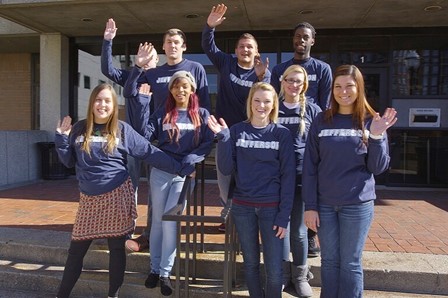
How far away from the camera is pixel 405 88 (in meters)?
8.22

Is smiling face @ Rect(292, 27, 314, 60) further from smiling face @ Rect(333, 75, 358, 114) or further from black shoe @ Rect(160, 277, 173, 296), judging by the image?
black shoe @ Rect(160, 277, 173, 296)

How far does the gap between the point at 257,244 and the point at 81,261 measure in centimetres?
140

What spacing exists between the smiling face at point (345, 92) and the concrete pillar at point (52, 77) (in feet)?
25.7

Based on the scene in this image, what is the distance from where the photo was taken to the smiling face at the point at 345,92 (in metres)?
2.61

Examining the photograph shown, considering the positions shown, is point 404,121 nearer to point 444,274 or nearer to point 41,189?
point 444,274

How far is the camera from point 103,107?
10.1ft

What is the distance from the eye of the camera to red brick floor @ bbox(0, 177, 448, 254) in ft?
14.0

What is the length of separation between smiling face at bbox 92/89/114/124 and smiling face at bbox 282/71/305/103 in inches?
53.4

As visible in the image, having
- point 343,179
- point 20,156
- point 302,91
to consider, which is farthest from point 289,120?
point 20,156

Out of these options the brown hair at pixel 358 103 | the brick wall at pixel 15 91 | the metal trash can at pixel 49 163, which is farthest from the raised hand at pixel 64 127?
the brick wall at pixel 15 91

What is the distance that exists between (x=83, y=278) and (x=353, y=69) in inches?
116

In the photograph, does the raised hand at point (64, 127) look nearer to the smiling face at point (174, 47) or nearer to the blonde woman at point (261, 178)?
the smiling face at point (174, 47)

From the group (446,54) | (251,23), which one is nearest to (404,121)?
(446,54)

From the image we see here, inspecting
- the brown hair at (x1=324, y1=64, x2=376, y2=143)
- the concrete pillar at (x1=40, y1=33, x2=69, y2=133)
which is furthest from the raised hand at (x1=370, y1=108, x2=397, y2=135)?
the concrete pillar at (x1=40, y1=33, x2=69, y2=133)
